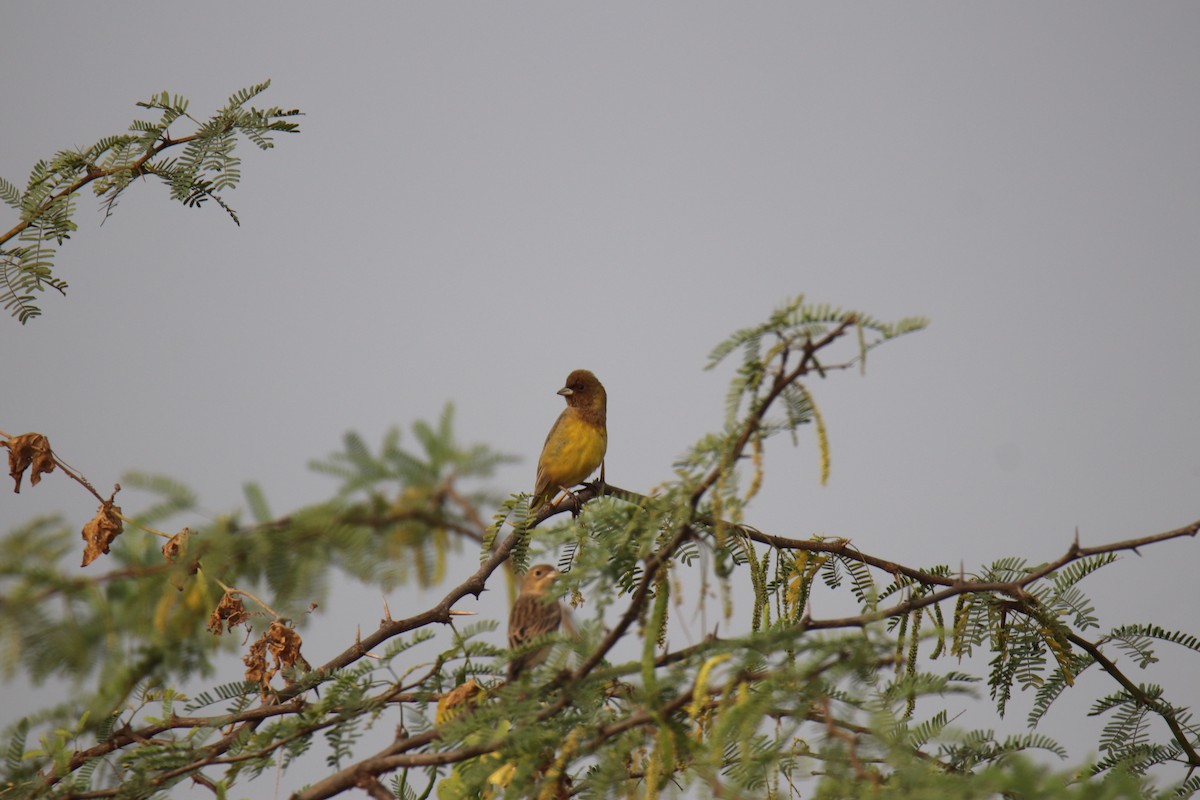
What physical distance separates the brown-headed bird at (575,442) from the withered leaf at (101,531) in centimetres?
261

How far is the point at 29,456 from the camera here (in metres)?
3.02

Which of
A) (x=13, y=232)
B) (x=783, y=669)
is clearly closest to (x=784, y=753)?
(x=783, y=669)

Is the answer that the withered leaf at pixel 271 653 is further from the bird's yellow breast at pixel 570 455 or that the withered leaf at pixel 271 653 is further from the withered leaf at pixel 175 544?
the bird's yellow breast at pixel 570 455

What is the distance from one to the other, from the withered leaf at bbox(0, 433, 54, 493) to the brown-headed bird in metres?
2.66

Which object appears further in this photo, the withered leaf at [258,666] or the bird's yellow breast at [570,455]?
the bird's yellow breast at [570,455]

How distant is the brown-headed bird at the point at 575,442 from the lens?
5539 millimetres

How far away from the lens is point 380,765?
7.10 ft

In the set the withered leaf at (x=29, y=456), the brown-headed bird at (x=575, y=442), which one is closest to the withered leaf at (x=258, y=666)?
the withered leaf at (x=29, y=456)

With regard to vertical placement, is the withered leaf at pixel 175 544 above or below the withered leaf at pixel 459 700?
above

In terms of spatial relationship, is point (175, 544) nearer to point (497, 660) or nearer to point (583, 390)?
point (497, 660)

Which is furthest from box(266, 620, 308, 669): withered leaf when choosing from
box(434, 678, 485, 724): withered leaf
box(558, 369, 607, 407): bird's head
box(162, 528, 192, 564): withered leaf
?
box(558, 369, 607, 407): bird's head

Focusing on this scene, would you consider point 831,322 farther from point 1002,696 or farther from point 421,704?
point 1002,696

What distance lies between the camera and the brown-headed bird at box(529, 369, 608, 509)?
218 inches

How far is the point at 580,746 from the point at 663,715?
1.04 feet
